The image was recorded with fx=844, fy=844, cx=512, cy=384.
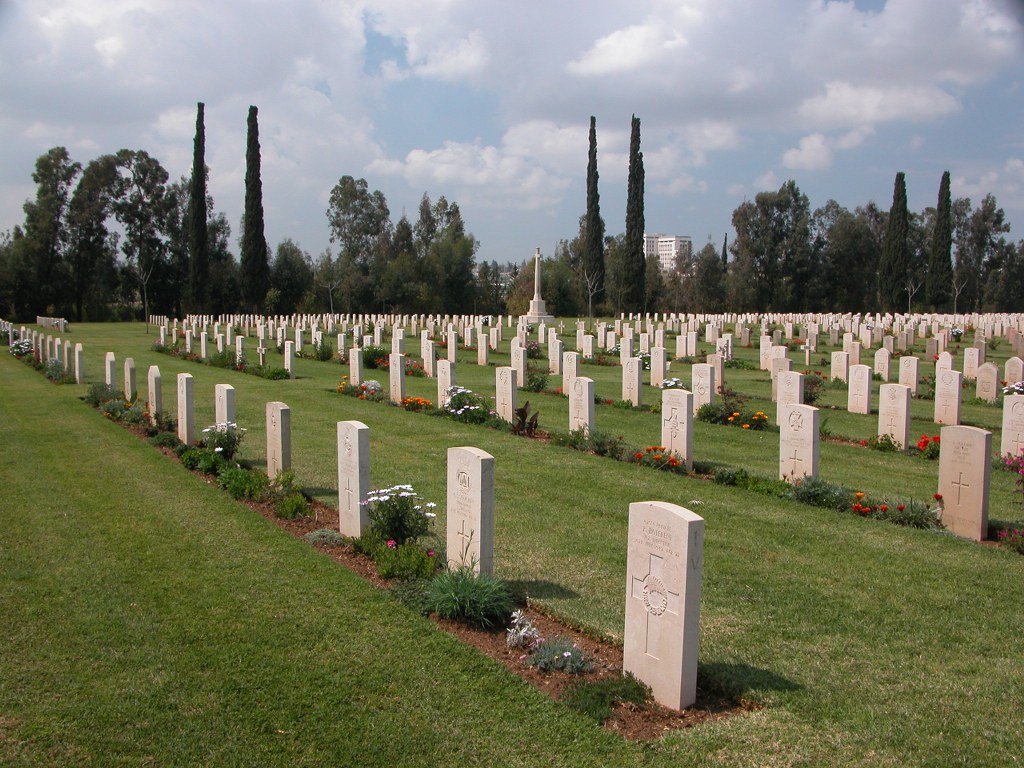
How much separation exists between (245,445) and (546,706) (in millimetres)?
9428

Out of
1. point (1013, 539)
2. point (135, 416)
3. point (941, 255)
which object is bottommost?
point (1013, 539)

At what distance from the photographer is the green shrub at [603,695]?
Result: 469cm

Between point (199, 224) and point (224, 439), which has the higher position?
point (199, 224)

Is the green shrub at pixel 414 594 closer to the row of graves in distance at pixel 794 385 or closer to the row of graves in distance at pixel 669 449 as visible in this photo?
the row of graves in distance at pixel 669 449

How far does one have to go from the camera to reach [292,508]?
8.70 meters

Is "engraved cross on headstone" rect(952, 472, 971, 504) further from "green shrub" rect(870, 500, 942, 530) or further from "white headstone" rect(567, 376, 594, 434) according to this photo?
"white headstone" rect(567, 376, 594, 434)

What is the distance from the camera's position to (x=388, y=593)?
6.47 m

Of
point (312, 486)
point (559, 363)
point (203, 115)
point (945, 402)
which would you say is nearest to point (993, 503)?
point (945, 402)

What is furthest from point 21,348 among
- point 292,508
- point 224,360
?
point 292,508

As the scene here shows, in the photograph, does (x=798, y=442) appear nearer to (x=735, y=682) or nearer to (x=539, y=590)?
(x=539, y=590)

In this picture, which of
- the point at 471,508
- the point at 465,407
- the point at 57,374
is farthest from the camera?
the point at 57,374

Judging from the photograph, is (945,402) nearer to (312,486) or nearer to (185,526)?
(312,486)

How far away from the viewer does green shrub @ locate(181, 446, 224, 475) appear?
10773mm

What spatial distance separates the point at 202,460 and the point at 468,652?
6.65m
